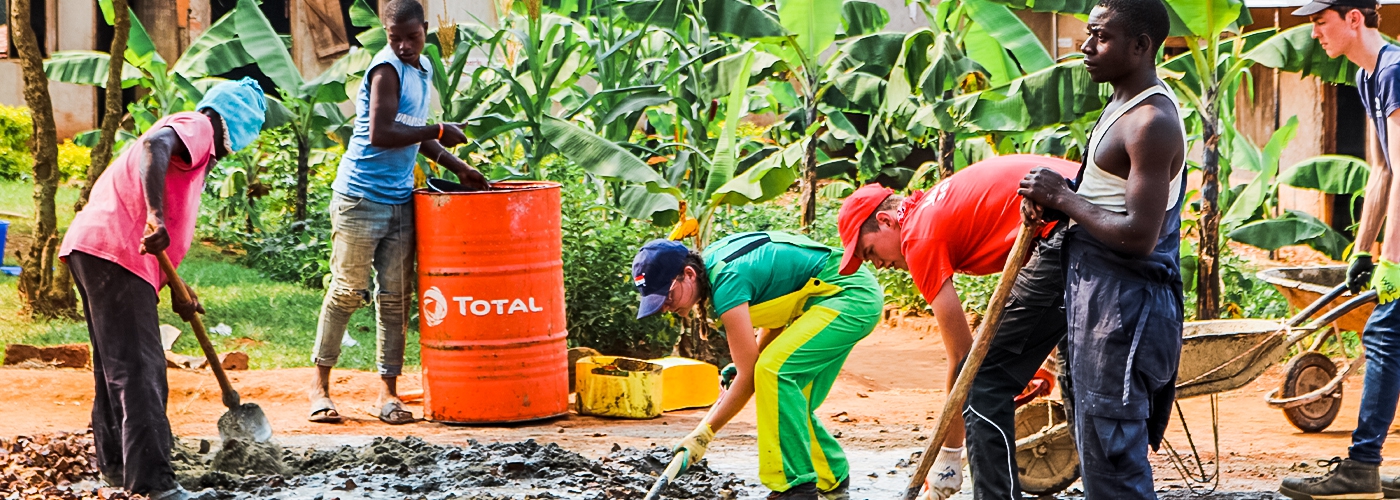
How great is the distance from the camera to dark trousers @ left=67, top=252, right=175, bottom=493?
15.2 ft

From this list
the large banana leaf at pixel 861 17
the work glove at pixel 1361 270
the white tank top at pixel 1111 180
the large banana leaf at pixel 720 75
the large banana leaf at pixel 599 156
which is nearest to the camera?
the white tank top at pixel 1111 180

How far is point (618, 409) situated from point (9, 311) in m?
5.24

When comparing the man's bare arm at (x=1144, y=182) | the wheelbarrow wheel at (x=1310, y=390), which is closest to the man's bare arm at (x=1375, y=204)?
the wheelbarrow wheel at (x=1310, y=390)

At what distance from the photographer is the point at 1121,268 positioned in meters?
3.39

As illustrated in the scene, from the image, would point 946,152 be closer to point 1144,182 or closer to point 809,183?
point 809,183

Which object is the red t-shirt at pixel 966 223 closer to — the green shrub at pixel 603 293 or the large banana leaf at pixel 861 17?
the green shrub at pixel 603 293

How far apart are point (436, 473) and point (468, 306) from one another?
121 centimetres

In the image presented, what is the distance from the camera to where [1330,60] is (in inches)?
307

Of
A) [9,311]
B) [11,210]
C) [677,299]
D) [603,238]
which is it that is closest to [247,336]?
[9,311]

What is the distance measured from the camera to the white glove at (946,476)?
431 cm

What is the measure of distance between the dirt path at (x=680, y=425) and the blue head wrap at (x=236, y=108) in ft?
5.45

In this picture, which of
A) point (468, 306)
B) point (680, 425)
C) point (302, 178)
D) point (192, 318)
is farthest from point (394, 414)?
point (302, 178)

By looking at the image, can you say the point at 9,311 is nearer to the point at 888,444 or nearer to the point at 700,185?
the point at 700,185

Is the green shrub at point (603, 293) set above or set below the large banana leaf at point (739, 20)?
below
